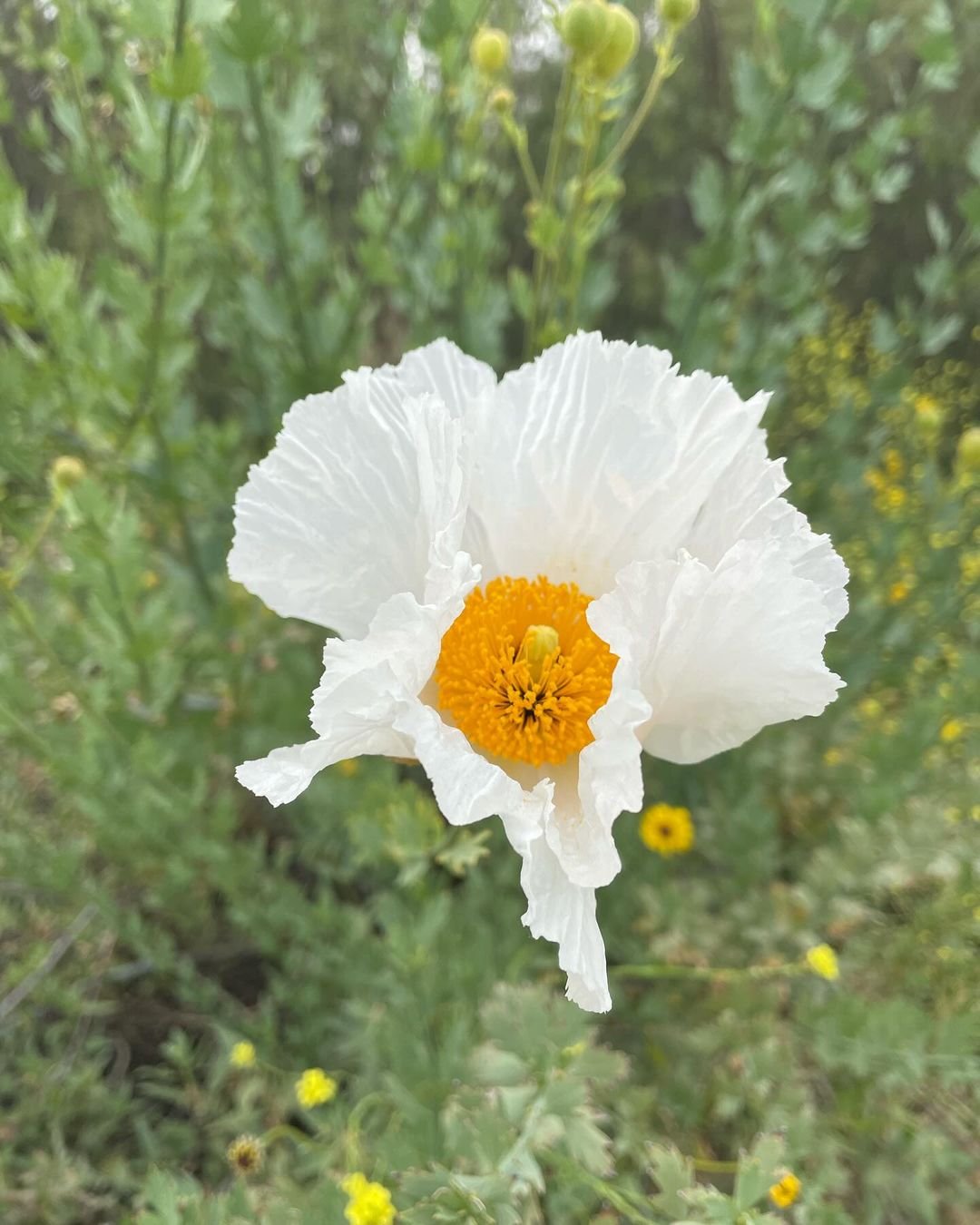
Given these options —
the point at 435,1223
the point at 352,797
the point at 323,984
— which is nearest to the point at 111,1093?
the point at 323,984

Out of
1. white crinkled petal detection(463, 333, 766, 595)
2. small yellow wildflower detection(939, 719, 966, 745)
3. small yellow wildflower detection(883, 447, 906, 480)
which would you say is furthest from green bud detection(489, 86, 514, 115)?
small yellow wildflower detection(883, 447, 906, 480)

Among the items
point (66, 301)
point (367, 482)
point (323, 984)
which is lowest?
point (323, 984)

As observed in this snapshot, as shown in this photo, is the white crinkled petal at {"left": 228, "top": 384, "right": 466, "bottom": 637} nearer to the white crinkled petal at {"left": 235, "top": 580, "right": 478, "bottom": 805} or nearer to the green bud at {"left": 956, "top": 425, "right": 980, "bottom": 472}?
the white crinkled petal at {"left": 235, "top": 580, "right": 478, "bottom": 805}

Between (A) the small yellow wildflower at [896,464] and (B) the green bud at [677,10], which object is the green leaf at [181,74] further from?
(A) the small yellow wildflower at [896,464]

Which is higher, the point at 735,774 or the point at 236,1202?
the point at 735,774

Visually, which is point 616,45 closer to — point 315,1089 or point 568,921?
point 568,921

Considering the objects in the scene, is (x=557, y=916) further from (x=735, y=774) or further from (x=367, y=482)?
(x=735, y=774)

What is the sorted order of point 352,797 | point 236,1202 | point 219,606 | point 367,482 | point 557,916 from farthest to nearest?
point 219,606 < point 352,797 < point 236,1202 < point 367,482 < point 557,916
